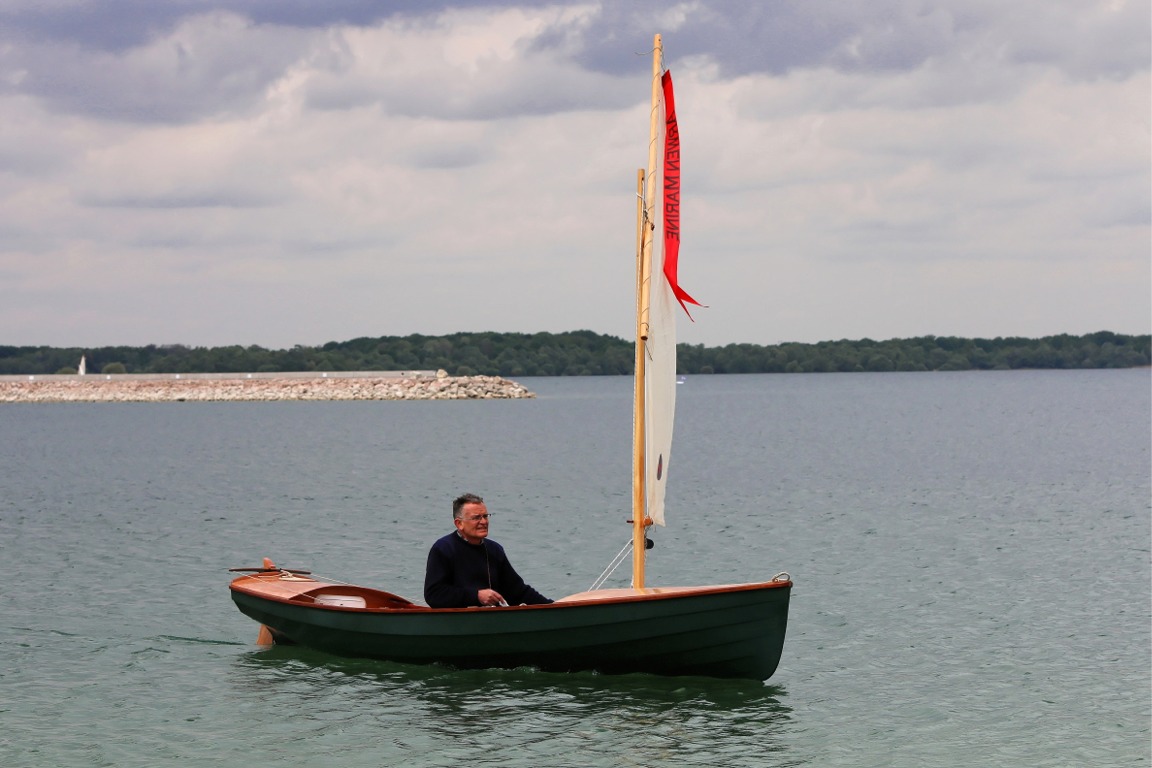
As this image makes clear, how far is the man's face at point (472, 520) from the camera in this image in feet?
48.9

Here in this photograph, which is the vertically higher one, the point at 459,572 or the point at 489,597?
the point at 459,572

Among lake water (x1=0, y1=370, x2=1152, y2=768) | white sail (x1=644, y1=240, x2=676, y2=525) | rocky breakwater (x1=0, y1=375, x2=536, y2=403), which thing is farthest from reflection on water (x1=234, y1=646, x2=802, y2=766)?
rocky breakwater (x1=0, y1=375, x2=536, y2=403)

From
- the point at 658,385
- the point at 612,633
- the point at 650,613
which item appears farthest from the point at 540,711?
the point at 658,385

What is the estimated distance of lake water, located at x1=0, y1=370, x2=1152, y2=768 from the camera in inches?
536

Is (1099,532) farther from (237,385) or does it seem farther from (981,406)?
(237,385)

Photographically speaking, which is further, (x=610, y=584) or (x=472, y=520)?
(x=610, y=584)

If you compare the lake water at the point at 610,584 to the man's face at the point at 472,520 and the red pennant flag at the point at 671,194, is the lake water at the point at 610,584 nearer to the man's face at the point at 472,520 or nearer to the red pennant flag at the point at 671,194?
the man's face at the point at 472,520

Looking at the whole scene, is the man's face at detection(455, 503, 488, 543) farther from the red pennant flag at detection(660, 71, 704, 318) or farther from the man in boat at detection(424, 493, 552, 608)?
the red pennant flag at detection(660, 71, 704, 318)

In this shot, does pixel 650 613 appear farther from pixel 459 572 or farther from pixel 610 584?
pixel 610 584

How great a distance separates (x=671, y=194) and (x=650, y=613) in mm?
4505

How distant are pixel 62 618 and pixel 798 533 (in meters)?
16.8

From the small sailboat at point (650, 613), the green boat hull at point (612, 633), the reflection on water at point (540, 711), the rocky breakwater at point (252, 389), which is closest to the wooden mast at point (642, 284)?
the small sailboat at point (650, 613)

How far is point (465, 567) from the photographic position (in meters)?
15.2

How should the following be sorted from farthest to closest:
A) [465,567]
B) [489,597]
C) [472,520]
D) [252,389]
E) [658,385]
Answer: [252,389] → [465,567] → [489,597] → [472,520] → [658,385]
